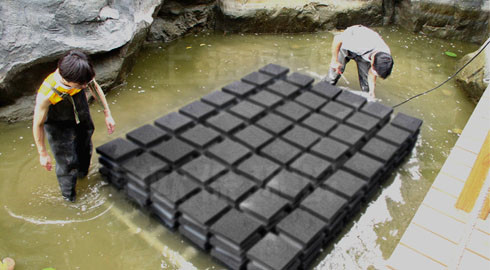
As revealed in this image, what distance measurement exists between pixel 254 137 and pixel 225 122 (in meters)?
0.37

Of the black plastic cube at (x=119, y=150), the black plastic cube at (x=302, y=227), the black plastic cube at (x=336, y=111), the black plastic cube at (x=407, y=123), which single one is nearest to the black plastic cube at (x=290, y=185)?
the black plastic cube at (x=302, y=227)

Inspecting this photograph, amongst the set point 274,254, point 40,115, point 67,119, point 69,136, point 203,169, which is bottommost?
point 274,254

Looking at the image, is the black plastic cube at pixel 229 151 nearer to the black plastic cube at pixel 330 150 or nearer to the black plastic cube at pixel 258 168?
the black plastic cube at pixel 258 168

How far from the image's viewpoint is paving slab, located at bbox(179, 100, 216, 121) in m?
4.27

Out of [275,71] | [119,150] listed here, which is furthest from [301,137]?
[119,150]

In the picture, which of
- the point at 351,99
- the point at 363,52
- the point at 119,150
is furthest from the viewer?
the point at 363,52

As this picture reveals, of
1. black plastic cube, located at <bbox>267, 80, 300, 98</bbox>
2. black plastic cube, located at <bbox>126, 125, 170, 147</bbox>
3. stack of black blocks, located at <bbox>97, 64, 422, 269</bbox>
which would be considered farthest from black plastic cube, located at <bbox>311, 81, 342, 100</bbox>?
black plastic cube, located at <bbox>126, 125, 170, 147</bbox>

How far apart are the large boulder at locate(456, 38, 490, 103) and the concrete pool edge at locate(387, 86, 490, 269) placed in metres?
2.11

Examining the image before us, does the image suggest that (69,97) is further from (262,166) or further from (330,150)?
(330,150)

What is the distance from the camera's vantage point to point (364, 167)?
12.2 feet

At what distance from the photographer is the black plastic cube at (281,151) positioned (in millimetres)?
3799

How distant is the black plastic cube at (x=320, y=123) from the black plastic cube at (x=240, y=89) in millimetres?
777

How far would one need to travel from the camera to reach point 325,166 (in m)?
3.69

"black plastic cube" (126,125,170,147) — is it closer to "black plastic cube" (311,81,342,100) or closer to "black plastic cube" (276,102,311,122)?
"black plastic cube" (276,102,311,122)
